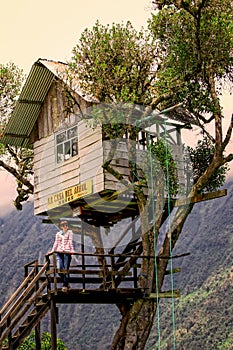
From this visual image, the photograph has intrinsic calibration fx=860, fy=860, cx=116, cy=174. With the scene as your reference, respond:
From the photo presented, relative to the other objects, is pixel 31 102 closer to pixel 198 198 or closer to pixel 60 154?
pixel 60 154

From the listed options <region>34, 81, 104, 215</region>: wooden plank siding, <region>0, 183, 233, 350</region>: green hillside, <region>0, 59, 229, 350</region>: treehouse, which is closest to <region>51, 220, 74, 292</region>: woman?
<region>0, 59, 229, 350</region>: treehouse

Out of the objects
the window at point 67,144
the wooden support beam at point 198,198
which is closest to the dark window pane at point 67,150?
the window at point 67,144

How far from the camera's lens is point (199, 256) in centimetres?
5938

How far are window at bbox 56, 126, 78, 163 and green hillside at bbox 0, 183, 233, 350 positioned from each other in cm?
2747

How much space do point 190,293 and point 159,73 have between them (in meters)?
36.2

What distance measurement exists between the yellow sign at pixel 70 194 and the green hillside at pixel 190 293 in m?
27.1

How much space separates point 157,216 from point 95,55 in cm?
426

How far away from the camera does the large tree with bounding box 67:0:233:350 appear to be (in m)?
20.5

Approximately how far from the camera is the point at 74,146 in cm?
2231

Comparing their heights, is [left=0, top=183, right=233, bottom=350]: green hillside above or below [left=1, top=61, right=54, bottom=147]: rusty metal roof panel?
below

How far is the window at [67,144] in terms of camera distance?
73.3ft

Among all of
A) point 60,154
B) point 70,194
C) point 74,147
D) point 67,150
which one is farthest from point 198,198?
point 60,154

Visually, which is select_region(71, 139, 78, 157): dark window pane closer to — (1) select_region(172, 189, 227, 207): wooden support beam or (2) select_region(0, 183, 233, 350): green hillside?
(1) select_region(172, 189, 227, 207): wooden support beam

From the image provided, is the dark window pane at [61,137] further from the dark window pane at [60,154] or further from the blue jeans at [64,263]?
the blue jeans at [64,263]
